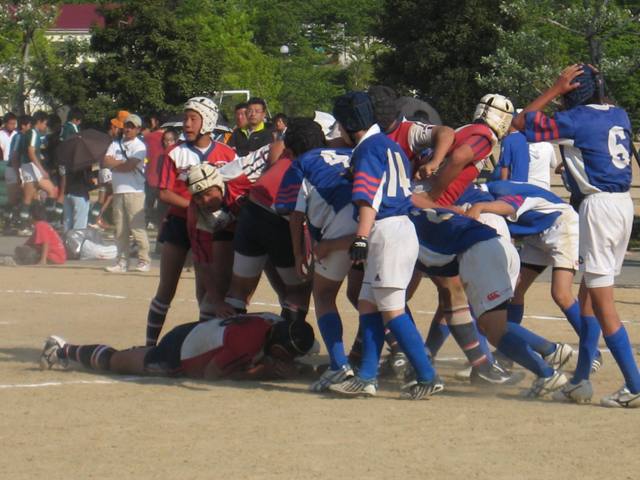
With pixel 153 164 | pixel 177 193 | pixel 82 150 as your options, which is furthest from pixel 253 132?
pixel 177 193

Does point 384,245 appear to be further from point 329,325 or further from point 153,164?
point 153,164

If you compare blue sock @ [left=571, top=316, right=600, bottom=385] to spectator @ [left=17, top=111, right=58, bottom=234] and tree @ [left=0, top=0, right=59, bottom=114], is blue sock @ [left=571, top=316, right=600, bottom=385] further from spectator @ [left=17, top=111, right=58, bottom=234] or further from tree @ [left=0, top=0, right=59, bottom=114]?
tree @ [left=0, top=0, right=59, bottom=114]

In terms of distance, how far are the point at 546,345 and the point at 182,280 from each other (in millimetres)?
7729

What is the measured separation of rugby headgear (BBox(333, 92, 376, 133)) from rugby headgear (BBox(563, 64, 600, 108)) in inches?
47.5

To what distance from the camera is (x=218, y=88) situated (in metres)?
36.2

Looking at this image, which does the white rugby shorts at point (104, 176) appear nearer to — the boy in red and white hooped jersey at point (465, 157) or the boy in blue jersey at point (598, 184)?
the boy in red and white hooped jersey at point (465, 157)

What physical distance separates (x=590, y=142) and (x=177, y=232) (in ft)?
11.5

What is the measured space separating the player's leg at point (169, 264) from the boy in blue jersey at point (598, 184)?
318 centimetres

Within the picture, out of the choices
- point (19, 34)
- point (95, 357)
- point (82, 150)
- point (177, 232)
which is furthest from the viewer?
point (19, 34)

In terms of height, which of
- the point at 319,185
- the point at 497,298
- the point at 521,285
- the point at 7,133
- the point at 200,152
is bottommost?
the point at 7,133

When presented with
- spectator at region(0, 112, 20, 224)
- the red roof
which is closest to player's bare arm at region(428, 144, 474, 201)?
spectator at region(0, 112, 20, 224)

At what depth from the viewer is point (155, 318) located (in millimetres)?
9562

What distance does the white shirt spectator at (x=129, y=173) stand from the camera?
16469 millimetres

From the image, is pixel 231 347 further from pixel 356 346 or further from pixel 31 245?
pixel 31 245
